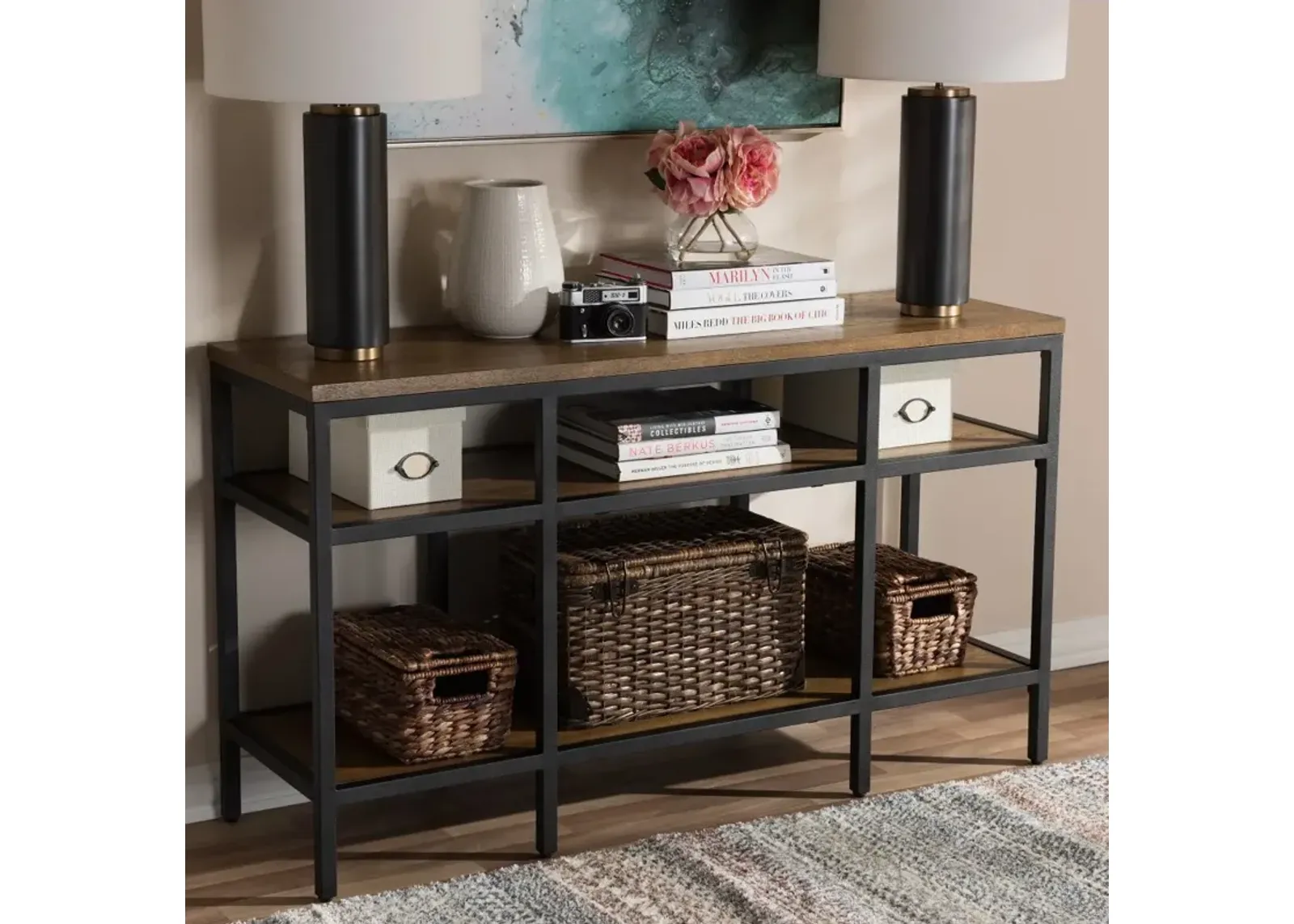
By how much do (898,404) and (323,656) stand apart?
41.6 inches

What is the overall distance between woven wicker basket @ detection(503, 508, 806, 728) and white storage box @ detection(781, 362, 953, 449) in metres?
0.22

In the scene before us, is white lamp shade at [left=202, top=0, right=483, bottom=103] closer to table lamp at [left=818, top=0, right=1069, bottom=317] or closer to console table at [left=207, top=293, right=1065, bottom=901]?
console table at [left=207, top=293, right=1065, bottom=901]

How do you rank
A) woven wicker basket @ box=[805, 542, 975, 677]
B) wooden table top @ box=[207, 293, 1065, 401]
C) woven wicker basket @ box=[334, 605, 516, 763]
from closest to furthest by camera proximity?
wooden table top @ box=[207, 293, 1065, 401]
woven wicker basket @ box=[334, 605, 516, 763]
woven wicker basket @ box=[805, 542, 975, 677]

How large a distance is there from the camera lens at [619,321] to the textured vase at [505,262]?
0.36ft

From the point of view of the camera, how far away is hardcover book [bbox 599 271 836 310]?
250 centimetres

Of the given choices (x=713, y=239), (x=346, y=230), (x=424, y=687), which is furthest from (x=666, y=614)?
(x=346, y=230)

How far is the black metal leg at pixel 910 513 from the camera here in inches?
122

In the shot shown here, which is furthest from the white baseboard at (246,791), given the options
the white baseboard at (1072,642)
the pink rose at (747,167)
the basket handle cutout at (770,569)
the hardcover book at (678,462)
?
the white baseboard at (1072,642)

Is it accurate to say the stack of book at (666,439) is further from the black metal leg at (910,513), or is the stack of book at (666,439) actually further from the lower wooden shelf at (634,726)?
the black metal leg at (910,513)

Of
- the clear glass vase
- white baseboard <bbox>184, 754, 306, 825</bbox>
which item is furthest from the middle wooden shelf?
white baseboard <bbox>184, 754, 306, 825</bbox>

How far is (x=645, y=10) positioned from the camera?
2648mm

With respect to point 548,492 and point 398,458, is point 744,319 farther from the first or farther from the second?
point 398,458
